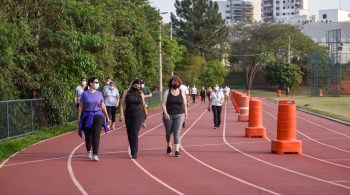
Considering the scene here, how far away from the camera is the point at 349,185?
9.61 meters

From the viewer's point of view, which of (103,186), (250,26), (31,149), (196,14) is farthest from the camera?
(250,26)

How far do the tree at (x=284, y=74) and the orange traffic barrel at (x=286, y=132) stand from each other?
80213mm

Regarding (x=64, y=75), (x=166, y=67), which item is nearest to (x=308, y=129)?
(x=64, y=75)

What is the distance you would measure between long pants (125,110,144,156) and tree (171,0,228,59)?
78524 mm

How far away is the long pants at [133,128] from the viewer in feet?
42.6

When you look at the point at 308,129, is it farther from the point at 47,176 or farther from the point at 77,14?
the point at 47,176

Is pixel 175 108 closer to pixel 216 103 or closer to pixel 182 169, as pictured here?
pixel 182 169

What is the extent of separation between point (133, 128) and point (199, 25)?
266 feet

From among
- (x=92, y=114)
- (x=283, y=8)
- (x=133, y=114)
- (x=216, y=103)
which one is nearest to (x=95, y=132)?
(x=92, y=114)

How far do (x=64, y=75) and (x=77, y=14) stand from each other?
235 cm

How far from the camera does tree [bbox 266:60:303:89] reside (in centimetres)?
9325

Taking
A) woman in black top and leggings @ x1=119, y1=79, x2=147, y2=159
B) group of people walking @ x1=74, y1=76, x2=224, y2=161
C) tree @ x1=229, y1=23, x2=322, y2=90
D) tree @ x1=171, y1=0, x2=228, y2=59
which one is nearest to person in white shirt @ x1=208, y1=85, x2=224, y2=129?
group of people walking @ x1=74, y1=76, x2=224, y2=161

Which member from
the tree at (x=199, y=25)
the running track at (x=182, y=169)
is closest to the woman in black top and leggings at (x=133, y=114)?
the running track at (x=182, y=169)

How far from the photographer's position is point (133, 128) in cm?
1310
